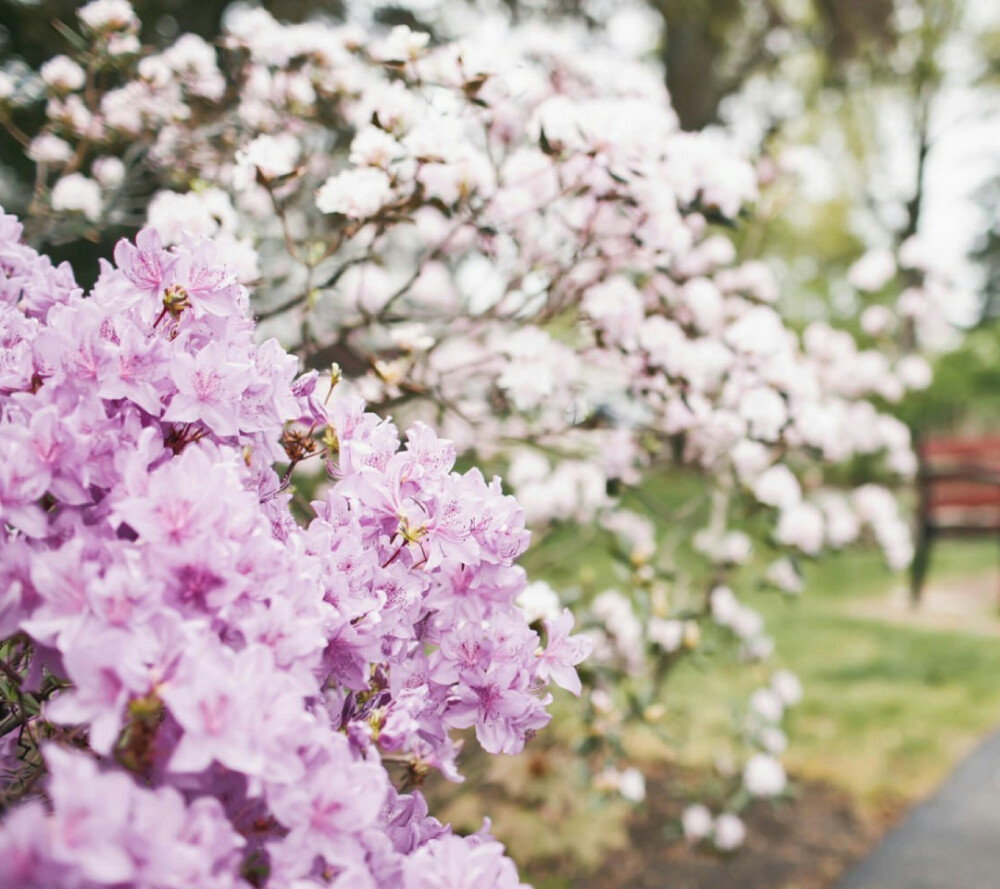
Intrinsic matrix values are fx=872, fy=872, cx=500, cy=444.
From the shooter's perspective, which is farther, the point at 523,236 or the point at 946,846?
the point at 946,846

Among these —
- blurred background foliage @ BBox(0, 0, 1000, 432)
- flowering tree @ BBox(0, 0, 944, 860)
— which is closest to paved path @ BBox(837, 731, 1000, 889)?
flowering tree @ BBox(0, 0, 944, 860)

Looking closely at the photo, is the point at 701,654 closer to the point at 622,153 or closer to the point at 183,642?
the point at 622,153

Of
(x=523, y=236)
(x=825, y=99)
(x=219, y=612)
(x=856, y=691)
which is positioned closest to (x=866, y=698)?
(x=856, y=691)

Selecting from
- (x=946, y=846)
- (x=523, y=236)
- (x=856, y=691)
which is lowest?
(x=856, y=691)

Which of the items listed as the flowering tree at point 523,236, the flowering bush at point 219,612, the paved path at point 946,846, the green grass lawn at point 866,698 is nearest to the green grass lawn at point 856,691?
the green grass lawn at point 866,698

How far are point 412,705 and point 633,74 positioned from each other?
87.0 inches

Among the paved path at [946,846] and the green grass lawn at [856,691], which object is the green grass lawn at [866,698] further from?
the paved path at [946,846]

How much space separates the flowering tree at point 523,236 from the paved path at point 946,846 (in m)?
0.46

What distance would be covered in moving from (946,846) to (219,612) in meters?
3.36

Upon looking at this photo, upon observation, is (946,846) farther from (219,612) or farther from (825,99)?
(825,99)

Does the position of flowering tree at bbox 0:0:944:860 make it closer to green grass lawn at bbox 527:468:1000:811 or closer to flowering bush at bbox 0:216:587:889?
flowering bush at bbox 0:216:587:889

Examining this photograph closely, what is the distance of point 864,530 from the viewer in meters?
3.95

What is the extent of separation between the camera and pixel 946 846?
10.6 feet

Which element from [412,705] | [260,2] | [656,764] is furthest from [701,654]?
[260,2]
